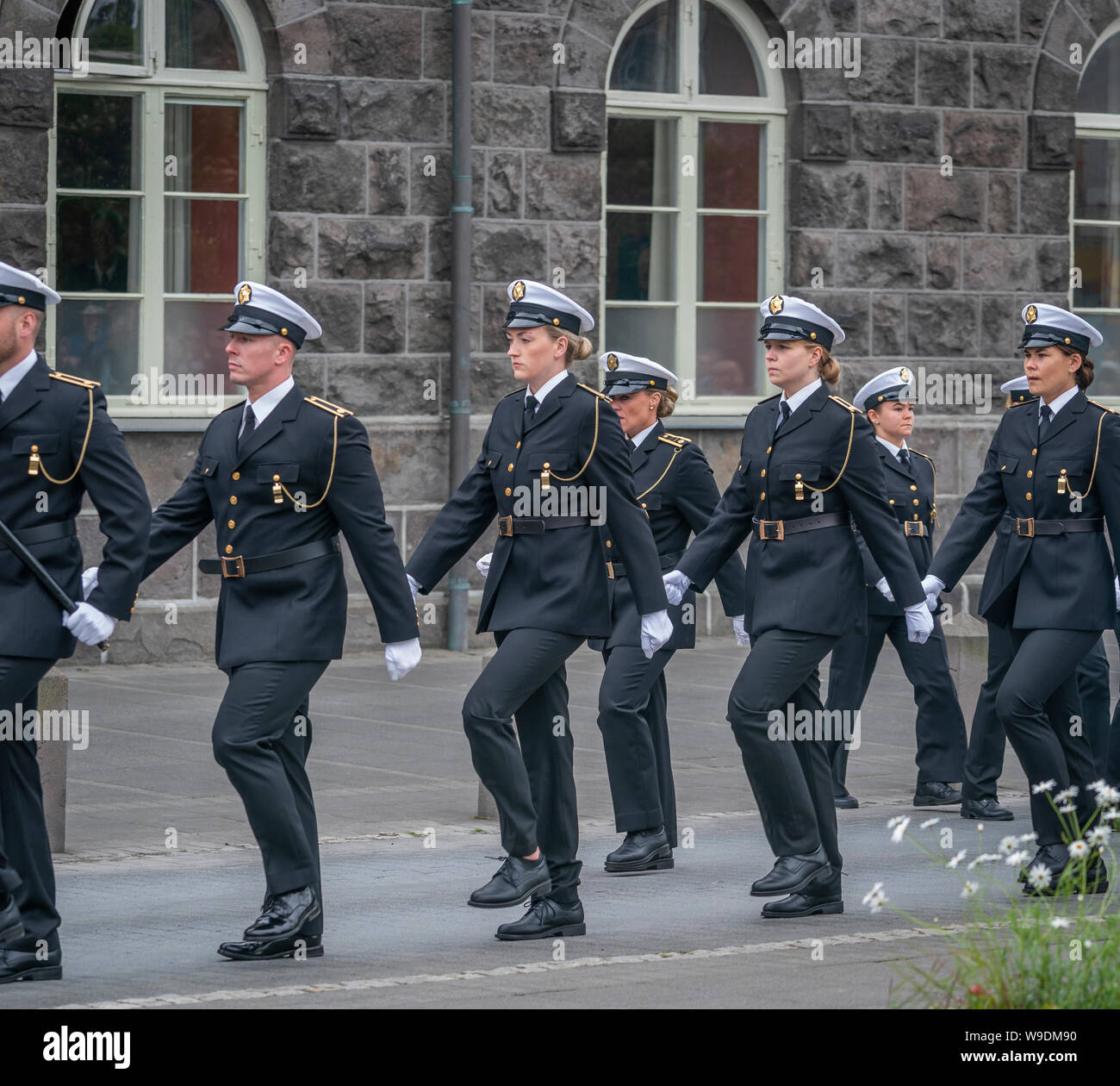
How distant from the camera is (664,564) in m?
9.54

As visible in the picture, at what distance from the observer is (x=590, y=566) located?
777 centimetres

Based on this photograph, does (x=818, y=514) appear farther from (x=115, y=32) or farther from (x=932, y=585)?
(x=115, y=32)

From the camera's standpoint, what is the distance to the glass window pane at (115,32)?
14.7 meters

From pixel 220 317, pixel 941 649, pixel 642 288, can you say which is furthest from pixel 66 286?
pixel 941 649

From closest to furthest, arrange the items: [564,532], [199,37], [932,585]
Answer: [564,532] → [932,585] → [199,37]

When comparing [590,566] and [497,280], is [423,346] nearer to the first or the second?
[497,280]

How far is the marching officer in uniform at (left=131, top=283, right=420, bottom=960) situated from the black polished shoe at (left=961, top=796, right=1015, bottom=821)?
12.5ft

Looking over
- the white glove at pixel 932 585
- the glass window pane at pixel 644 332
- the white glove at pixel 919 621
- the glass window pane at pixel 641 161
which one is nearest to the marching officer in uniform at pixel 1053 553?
the white glove at pixel 919 621

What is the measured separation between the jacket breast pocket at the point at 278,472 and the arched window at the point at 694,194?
31.5 feet

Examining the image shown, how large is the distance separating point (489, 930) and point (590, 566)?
4.11ft

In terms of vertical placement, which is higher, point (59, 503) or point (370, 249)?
point (370, 249)

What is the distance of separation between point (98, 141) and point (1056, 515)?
818 cm

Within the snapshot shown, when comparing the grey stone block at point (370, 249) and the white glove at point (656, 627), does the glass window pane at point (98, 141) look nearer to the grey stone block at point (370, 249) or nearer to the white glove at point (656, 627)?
the grey stone block at point (370, 249)

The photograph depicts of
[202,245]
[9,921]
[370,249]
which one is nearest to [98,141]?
[202,245]
